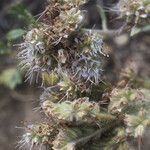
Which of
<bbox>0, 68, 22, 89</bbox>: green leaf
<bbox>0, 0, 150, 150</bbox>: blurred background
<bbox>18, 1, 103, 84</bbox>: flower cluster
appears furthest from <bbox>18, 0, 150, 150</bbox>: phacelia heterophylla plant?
<bbox>0, 0, 150, 150</bbox>: blurred background

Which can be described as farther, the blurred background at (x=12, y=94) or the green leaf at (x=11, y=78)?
the blurred background at (x=12, y=94)

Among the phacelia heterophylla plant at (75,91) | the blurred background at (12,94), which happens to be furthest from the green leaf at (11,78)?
the phacelia heterophylla plant at (75,91)

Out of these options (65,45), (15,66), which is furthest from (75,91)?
(15,66)

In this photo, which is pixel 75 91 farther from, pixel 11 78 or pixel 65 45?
pixel 11 78

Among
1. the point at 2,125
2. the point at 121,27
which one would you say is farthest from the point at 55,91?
the point at 2,125

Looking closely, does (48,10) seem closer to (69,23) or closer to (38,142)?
(69,23)

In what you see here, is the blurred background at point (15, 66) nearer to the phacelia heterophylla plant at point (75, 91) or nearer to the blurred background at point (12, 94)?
the blurred background at point (12, 94)
